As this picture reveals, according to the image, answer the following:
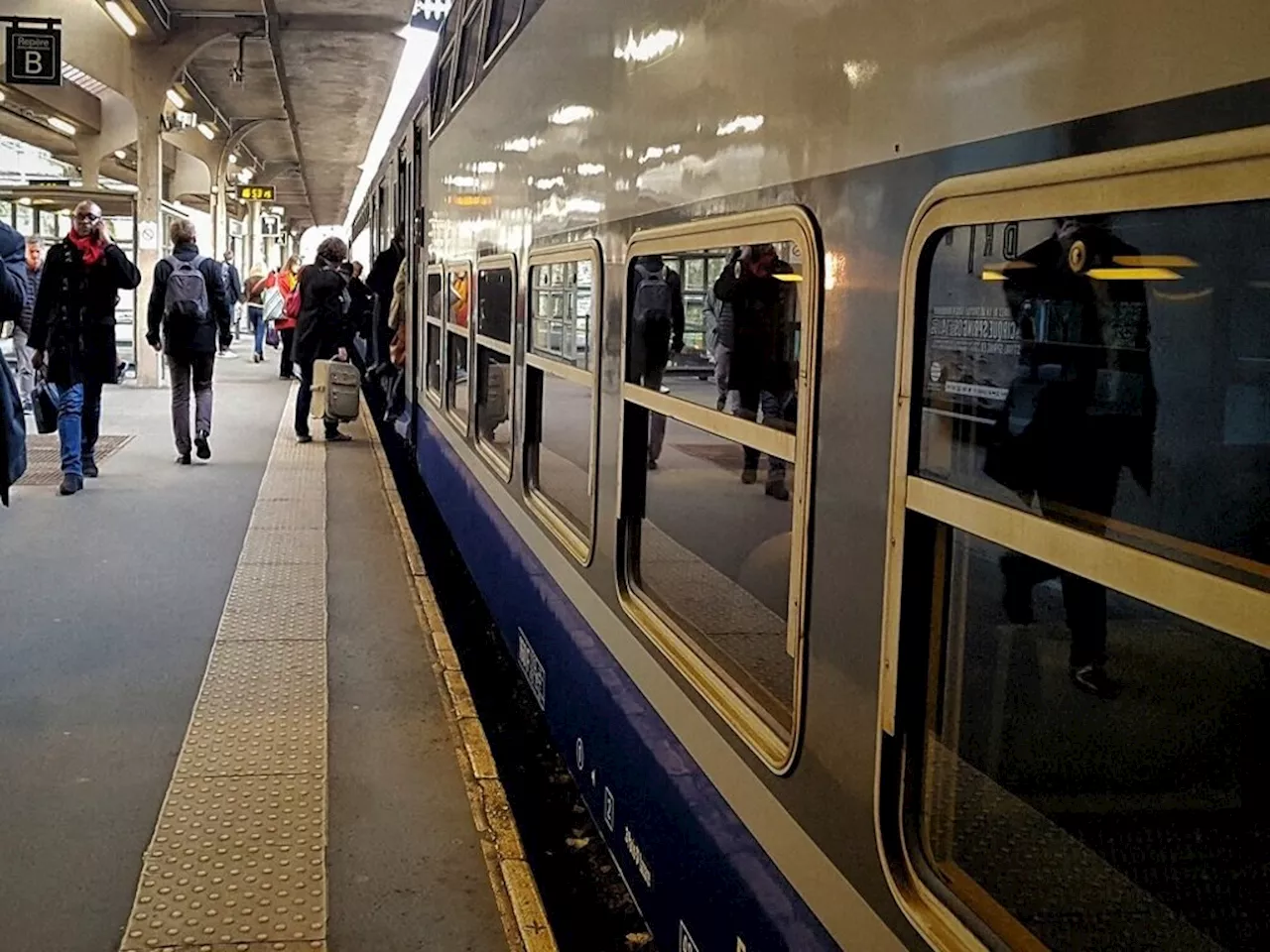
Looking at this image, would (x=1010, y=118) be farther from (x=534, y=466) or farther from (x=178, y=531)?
(x=178, y=531)

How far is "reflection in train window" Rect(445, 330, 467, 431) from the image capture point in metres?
6.86

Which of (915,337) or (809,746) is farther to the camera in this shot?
(809,746)

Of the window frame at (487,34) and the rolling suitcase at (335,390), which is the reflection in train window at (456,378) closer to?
the window frame at (487,34)

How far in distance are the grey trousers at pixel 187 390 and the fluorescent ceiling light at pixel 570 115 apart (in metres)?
6.82

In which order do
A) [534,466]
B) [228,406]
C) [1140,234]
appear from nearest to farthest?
[1140,234] < [534,466] < [228,406]

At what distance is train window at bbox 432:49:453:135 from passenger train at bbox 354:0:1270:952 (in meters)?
4.77

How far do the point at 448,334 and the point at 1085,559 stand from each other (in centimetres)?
626

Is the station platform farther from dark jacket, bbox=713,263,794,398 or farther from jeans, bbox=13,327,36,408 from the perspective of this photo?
jeans, bbox=13,327,36,408

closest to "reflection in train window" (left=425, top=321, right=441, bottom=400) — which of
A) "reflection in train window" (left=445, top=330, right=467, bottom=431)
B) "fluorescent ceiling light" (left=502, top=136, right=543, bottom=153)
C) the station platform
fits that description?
"reflection in train window" (left=445, top=330, right=467, bottom=431)

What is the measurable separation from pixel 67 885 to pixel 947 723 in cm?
269

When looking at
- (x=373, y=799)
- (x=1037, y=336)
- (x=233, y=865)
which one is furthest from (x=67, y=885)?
(x=1037, y=336)

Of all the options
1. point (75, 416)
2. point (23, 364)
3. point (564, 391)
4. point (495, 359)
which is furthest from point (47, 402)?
point (564, 391)

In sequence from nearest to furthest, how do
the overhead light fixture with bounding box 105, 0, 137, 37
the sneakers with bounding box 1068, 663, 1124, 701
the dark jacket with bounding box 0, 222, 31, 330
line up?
1. the sneakers with bounding box 1068, 663, 1124, 701
2. the dark jacket with bounding box 0, 222, 31, 330
3. the overhead light fixture with bounding box 105, 0, 137, 37

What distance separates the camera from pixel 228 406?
51.1ft
